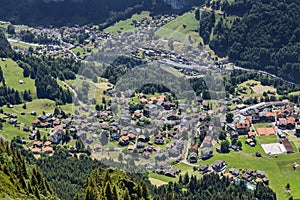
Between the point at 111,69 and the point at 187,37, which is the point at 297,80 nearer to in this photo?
the point at 187,37

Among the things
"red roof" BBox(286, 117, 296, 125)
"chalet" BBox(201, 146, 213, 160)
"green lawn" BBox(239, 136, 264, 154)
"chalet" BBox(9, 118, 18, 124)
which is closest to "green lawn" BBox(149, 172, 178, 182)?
"chalet" BBox(201, 146, 213, 160)

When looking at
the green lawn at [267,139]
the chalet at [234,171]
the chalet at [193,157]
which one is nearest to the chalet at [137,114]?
the chalet at [193,157]

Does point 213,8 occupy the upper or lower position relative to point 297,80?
upper

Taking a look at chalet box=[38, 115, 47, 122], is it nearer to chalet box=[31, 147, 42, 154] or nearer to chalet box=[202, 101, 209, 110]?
chalet box=[31, 147, 42, 154]

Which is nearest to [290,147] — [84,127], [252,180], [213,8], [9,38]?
[252,180]

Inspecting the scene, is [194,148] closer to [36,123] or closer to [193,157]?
[193,157]

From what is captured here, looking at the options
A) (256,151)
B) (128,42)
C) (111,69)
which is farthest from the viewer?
(128,42)

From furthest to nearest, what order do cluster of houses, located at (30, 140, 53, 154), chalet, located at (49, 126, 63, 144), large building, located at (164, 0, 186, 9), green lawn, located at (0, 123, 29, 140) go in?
1. large building, located at (164, 0, 186, 9)
2. green lawn, located at (0, 123, 29, 140)
3. chalet, located at (49, 126, 63, 144)
4. cluster of houses, located at (30, 140, 53, 154)
